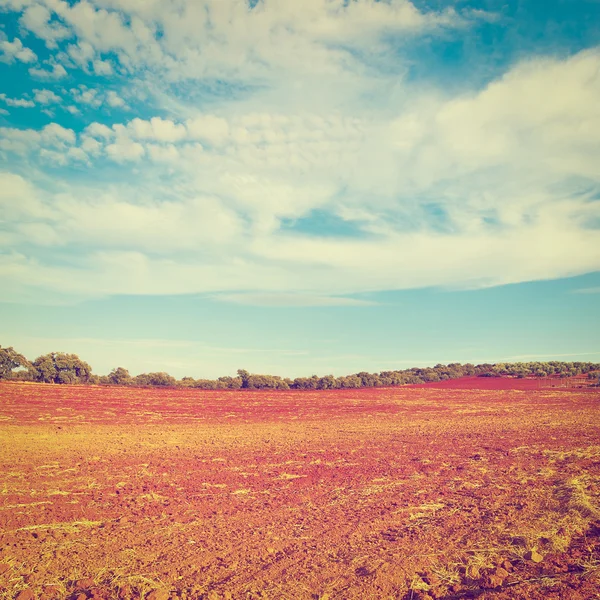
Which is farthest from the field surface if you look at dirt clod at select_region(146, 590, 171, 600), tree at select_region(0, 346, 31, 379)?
tree at select_region(0, 346, 31, 379)

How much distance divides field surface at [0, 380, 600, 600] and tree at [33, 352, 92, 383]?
171ft

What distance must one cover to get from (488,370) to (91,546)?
353 ft

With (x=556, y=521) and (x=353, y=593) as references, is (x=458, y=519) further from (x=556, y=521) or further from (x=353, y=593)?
(x=353, y=593)

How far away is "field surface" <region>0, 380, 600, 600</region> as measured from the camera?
17.1 feet

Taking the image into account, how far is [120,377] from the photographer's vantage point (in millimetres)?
68812

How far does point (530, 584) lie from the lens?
4.96 metres

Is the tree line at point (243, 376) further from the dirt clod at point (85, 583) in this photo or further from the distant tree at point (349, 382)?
the dirt clod at point (85, 583)

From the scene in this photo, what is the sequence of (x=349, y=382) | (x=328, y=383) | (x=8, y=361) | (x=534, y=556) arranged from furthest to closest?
(x=349, y=382)
(x=328, y=383)
(x=8, y=361)
(x=534, y=556)

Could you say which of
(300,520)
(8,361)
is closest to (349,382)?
(8,361)

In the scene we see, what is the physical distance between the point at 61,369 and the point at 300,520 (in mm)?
67338

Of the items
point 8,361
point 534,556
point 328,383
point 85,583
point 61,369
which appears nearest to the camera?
point 85,583

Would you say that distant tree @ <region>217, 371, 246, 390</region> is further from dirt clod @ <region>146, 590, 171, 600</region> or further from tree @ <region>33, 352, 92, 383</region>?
dirt clod @ <region>146, 590, 171, 600</region>

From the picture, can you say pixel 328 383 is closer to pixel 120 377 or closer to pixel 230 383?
pixel 230 383

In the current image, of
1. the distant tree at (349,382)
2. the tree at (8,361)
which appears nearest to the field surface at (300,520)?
the tree at (8,361)
